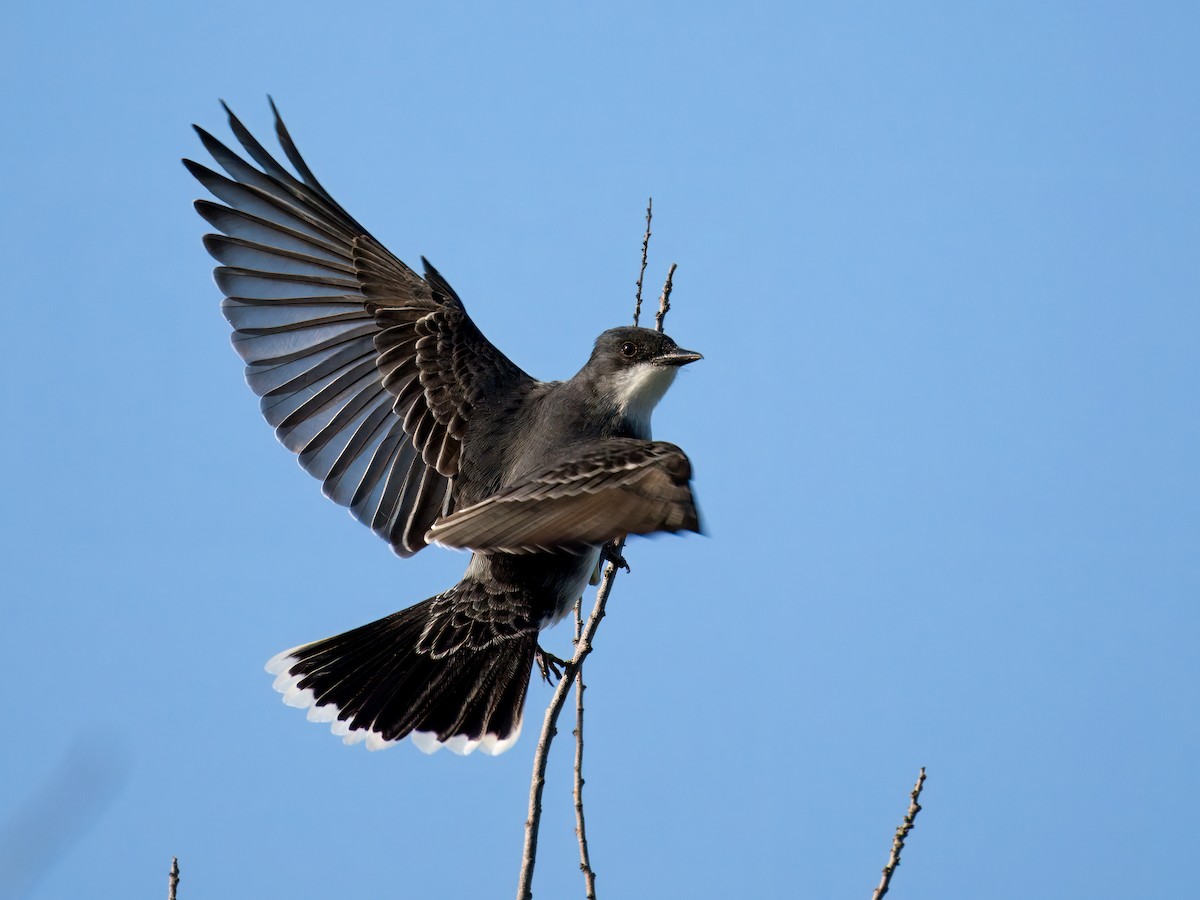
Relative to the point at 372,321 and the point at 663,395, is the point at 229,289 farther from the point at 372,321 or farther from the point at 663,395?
the point at 663,395

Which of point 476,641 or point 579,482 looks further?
point 476,641

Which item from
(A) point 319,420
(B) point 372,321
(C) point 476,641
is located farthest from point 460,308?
(C) point 476,641

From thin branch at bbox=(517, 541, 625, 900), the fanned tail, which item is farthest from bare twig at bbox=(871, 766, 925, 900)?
the fanned tail

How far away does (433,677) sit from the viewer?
5.88 m

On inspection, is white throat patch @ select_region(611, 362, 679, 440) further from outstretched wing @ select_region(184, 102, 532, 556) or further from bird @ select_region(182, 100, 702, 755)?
outstretched wing @ select_region(184, 102, 532, 556)

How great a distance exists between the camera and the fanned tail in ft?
18.8

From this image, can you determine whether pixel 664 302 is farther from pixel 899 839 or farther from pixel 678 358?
pixel 899 839

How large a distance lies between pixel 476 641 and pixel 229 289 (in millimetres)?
2383

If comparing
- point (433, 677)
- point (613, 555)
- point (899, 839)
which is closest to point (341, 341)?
point (433, 677)

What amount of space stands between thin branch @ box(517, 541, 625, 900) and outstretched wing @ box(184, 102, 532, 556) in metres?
1.38

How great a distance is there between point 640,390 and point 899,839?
246cm

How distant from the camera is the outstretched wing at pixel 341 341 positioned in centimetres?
611

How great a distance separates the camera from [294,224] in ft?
22.1

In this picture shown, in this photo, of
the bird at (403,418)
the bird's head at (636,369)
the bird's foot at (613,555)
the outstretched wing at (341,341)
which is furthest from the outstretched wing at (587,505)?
the outstretched wing at (341,341)
